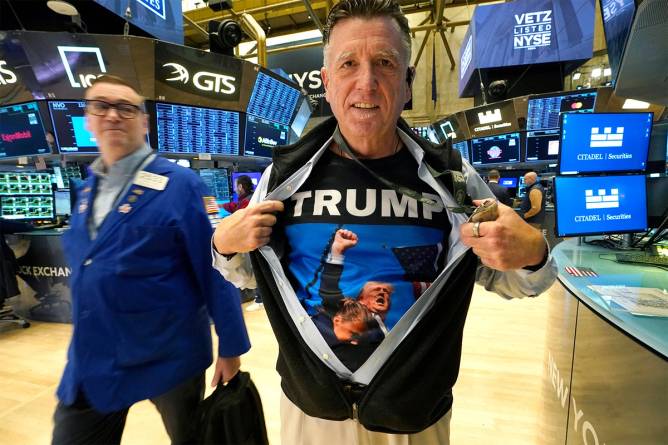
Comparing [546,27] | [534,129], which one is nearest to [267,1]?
[546,27]

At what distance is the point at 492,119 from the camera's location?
7.99 meters

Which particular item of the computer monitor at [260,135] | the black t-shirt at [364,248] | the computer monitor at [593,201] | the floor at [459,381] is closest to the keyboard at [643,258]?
the computer monitor at [593,201]

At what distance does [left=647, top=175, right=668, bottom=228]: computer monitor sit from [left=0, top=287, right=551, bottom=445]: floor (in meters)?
1.34

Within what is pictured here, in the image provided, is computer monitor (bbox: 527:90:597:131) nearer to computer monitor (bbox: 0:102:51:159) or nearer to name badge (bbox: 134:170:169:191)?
name badge (bbox: 134:170:169:191)

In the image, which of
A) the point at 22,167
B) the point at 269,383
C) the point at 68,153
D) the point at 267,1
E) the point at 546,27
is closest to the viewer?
the point at 269,383

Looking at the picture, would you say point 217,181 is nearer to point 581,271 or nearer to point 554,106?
point 581,271

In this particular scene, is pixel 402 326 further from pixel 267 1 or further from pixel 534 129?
pixel 267 1

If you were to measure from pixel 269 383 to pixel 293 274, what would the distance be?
2.13 meters

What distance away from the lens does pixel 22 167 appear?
561cm

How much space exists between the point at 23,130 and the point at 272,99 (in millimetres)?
3340

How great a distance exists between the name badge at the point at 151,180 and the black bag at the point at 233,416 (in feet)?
2.74

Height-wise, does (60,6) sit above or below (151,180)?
above

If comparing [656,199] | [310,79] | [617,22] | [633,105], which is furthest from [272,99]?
[633,105]

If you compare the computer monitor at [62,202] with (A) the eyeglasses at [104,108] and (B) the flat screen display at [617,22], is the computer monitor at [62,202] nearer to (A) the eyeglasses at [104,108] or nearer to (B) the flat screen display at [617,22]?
(A) the eyeglasses at [104,108]
